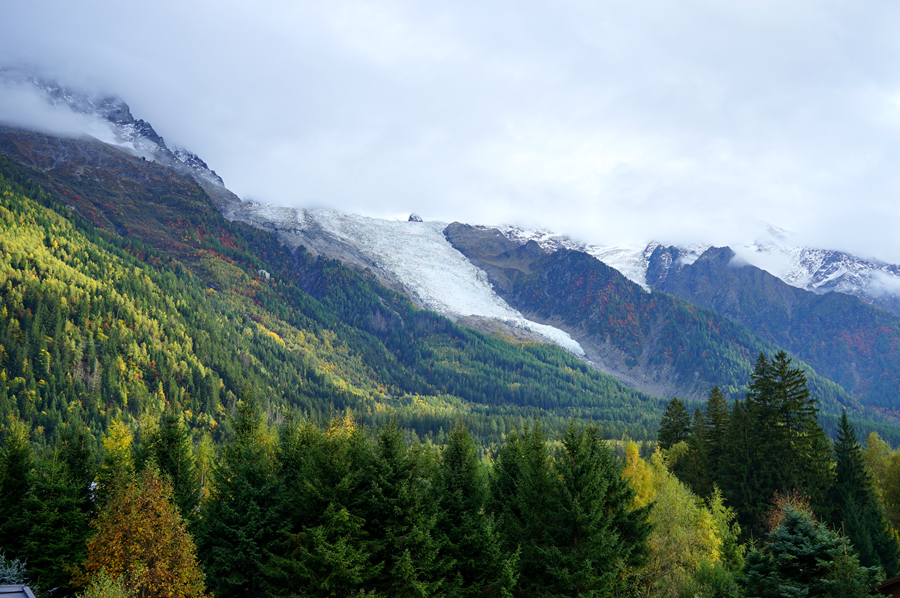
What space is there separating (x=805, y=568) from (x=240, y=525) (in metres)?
32.1

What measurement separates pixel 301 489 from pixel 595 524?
1818 centimetres

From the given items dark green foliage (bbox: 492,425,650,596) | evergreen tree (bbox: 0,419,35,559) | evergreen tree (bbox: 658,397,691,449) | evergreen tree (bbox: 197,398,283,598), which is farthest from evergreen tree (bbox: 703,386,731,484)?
evergreen tree (bbox: 0,419,35,559)

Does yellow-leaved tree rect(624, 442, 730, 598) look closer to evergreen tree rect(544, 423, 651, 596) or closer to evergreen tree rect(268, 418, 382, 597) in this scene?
evergreen tree rect(544, 423, 651, 596)

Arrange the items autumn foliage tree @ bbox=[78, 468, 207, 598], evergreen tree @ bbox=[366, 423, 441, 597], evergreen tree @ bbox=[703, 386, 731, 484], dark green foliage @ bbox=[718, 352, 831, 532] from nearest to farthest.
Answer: evergreen tree @ bbox=[366, 423, 441, 597] → autumn foliage tree @ bbox=[78, 468, 207, 598] → dark green foliage @ bbox=[718, 352, 831, 532] → evergreen tree @ bbox=[703, 386, 731, 484]

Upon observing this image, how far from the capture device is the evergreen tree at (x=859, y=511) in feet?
158

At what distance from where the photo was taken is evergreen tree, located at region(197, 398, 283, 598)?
3538 centimetres

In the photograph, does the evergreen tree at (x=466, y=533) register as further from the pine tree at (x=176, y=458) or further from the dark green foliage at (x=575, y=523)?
the pine tree at (x=176, y=458)

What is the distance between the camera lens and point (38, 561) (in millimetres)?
41844

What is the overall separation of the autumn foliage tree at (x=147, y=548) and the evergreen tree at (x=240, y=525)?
85.5 inches

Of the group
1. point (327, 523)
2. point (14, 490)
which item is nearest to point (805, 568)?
point (327, 523)

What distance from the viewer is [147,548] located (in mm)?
33344

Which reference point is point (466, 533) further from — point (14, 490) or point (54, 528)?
point (14, 490)

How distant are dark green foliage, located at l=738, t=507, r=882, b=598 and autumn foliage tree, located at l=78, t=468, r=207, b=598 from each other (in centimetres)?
2987

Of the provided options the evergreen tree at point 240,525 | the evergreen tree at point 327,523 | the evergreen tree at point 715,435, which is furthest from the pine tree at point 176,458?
the evergreen tree at point 715,435
